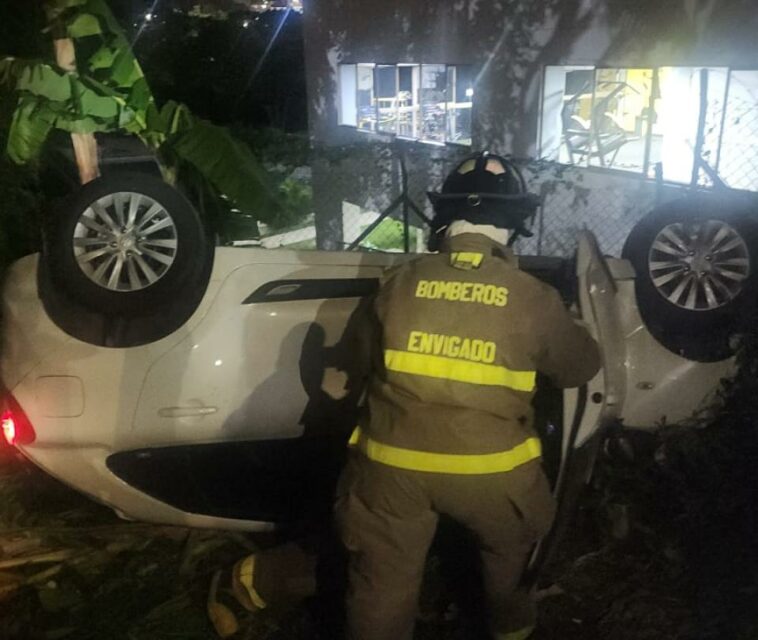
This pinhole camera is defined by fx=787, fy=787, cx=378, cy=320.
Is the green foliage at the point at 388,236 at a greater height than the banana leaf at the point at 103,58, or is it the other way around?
the banana leaf at the point at 103,58

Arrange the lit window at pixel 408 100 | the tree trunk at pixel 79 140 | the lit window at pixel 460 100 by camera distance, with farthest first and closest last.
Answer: the lit window at pixel 408 100 < the lit window at pixel 460 100 < the tree trunk at pixel 79 140

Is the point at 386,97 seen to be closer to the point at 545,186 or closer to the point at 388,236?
the point at 388,236

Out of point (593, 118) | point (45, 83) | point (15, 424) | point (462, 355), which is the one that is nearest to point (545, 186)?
point (593, 118)

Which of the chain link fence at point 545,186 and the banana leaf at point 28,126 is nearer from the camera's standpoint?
the banana leaf at point 28,126

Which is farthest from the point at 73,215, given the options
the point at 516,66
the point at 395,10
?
the point at 395,10

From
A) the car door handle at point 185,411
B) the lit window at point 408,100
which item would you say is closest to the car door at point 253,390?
the car door handle at point 185,411

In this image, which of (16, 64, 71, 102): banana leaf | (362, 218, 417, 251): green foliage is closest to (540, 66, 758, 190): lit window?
(362, 218, 417, 251): green foliage

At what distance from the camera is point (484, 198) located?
264 cm

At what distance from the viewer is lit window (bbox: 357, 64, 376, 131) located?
11.2 metres

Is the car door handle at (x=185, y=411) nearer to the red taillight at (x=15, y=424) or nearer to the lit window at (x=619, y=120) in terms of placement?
the red taillight at (x=15, y=424)

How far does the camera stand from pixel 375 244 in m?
8.30

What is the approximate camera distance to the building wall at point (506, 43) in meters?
6.72

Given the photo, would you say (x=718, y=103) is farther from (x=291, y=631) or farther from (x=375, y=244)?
(x=291, y=631)

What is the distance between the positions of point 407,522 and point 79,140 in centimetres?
332
